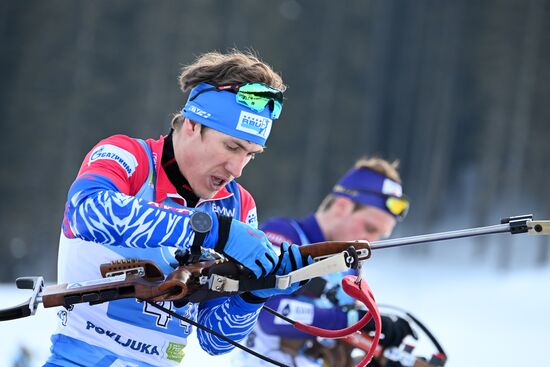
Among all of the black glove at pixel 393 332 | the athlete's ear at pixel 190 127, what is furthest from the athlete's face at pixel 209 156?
the black glove at pixel 393 332

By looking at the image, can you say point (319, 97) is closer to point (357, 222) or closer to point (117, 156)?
point (357, 222)

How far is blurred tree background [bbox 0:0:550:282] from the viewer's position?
508 inches

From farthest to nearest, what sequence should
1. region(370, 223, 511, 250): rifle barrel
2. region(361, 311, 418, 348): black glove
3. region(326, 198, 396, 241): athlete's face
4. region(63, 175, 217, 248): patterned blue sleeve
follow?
region(326, 198, 396, 241): athlete's face → region(361, 311, 418, 348): black glove → region(370, 223, 511, 250): rifle barrel → region(63, 175, 217, 248): patterned blue sleeve

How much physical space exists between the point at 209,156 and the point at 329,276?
180 cm

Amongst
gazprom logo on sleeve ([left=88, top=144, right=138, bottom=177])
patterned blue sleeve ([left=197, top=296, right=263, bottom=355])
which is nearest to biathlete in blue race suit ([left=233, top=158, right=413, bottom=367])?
patterned blue sleeve ([left=197, top=296, right=263, bottom=355])

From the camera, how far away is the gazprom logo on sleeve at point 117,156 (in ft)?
8.29

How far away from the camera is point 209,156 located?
105 inches

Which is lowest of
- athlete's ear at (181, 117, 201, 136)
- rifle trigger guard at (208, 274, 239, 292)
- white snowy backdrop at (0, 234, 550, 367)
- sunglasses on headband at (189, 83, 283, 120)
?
white snowy backdrop at (0, 234, 550, 367)

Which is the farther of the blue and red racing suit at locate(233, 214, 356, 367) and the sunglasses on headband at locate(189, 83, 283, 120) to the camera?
the blue and red racing suit at locate(233, 214, 356, 367)

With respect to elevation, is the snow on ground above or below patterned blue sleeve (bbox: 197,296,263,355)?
below

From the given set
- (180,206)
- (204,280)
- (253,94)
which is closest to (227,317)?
(204,280)

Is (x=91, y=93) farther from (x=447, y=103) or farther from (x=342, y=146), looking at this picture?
(x=447, y=103)

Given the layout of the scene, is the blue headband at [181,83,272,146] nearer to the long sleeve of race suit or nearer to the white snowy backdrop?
the long sleeve of race suit

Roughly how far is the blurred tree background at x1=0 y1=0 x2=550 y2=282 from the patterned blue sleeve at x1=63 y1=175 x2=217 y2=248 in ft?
34.4
